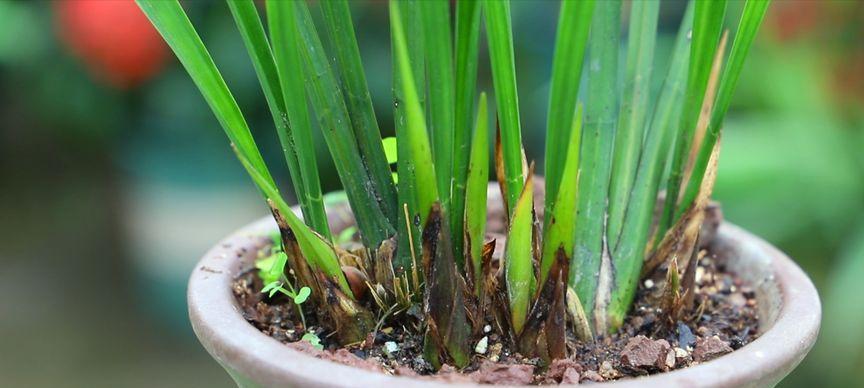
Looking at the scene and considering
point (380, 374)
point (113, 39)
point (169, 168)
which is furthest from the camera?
point (169, 168)

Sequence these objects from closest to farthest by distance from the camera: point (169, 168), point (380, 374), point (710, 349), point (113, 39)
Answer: point (380, 374)
point (710, 349)
point (113, 39)
point (169, 168)

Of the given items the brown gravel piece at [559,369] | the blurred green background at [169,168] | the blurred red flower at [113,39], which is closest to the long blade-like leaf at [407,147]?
the brown gravel piece at [559,369]

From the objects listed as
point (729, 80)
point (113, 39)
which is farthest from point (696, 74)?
point (113, 39)

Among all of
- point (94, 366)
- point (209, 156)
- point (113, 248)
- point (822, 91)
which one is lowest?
point (94, 366)

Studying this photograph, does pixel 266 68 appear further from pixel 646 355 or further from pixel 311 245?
pixel 646 355

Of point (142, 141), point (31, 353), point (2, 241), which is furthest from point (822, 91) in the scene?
point (2, 241)

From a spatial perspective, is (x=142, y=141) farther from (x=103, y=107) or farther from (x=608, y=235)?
(x=608, y=235)
